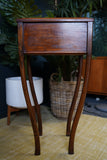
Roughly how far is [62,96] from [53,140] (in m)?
0.40

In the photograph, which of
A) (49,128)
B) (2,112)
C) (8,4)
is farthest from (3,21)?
(49,128)

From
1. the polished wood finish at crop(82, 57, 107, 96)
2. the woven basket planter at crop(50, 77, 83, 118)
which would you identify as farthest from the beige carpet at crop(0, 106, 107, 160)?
the polished wood finish at crop(82, 57, 107, 96)

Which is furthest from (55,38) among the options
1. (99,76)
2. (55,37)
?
(99,76)

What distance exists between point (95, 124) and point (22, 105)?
25.4 inches

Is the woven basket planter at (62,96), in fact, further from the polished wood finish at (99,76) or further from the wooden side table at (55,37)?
the polished wood finish at (99,76)

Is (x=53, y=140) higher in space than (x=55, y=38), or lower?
lower

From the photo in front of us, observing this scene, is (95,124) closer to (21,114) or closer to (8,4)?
(21,114)

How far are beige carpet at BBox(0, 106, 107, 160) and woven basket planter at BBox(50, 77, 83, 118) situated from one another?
0.10 m

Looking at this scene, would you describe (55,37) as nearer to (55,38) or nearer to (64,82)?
(55,38)

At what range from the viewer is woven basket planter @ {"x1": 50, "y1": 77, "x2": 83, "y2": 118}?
47.1 inches

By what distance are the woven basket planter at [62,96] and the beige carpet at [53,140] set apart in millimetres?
96

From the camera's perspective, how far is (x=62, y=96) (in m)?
1.22

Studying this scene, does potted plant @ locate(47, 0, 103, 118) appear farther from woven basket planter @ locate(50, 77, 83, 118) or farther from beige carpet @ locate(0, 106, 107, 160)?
beige carpet @ locate(0, 106, 107, 160)

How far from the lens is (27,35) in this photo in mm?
670
